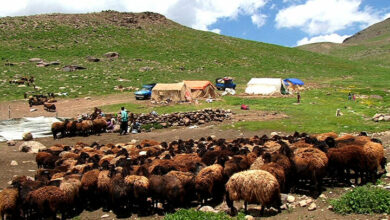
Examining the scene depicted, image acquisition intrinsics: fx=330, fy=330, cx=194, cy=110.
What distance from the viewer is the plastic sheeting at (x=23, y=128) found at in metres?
20.2

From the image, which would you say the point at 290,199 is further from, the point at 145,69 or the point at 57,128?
the point at 145,69

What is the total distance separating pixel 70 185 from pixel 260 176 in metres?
5.33

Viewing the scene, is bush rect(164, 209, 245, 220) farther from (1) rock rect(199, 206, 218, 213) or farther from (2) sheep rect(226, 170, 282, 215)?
(1) rock rect(199, 206, 218, 213)

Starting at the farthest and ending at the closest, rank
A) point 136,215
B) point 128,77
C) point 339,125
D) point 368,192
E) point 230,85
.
A: point 128,77, point 230,85, point 339,125, point 136,215, point 368,192

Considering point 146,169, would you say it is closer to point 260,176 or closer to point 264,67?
point 260,176

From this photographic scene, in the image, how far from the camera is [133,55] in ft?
222

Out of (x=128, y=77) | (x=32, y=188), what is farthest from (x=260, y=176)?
(x=128, y=77)

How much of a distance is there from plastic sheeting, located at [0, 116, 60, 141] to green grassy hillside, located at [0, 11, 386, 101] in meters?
17.0

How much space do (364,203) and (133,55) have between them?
63.6 metres

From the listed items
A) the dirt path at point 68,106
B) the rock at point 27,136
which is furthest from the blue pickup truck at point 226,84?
the rock at point 27,136

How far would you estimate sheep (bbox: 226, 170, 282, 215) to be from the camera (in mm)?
8133

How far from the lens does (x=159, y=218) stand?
891 centimetres

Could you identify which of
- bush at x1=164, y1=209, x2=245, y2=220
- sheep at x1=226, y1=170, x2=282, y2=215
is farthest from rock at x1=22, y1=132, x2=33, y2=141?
sheep at x1=226, y1=170, x2=282, y2=215

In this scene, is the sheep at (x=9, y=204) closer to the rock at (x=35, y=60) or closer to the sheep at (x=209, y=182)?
the sheep at (x=209, y=182)
